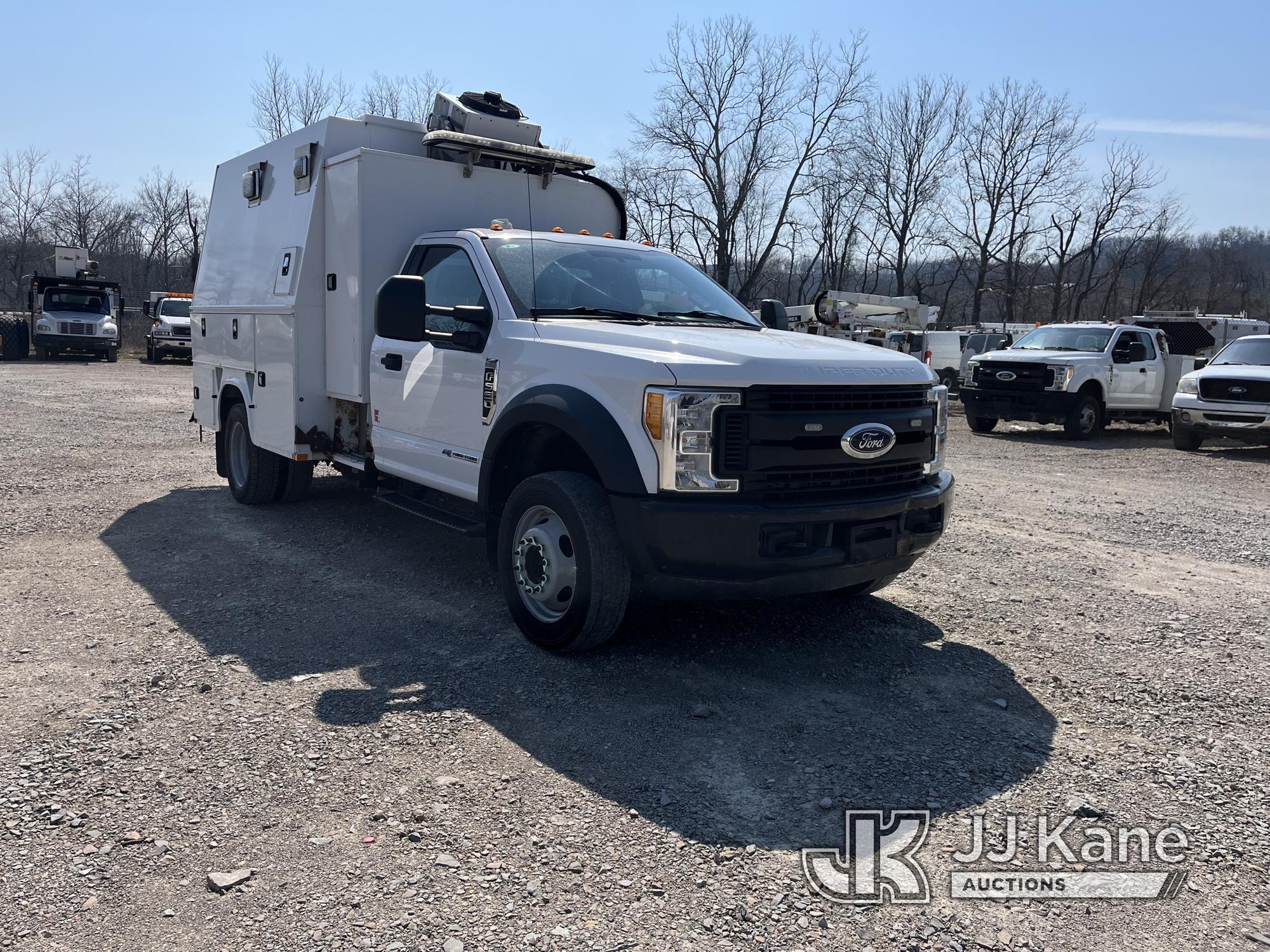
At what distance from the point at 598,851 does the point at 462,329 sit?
330 cm

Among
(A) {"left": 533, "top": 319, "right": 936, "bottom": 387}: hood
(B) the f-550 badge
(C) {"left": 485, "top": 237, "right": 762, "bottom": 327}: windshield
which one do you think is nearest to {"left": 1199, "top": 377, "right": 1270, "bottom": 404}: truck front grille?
(C) {"left": 485, "top": 237, "right": 762, "bottom": 327}: windshield

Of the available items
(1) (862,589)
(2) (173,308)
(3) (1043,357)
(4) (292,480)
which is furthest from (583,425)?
(2) (173,308)

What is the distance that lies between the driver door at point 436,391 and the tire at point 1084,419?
13.5m

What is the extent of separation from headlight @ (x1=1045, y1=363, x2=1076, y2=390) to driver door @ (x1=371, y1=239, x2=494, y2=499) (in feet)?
43.6

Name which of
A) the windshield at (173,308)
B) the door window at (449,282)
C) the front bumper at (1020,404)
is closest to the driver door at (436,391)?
the door window at (449,282)

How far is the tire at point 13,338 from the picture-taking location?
30.6m

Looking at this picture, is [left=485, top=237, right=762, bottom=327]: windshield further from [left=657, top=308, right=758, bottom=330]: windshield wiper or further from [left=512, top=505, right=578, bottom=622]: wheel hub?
[left=512, top=505, right=578, bottom=622]: wheel hub

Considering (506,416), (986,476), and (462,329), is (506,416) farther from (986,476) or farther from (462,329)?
(986,476)

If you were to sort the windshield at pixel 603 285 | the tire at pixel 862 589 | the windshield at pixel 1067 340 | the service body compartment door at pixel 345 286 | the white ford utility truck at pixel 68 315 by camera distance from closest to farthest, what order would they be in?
the windshield at pixel 603 285
the tire at pixel 862 589
the service body compartment door at pixel 345 286
the windshield at pixel 1067 340
the white ford utility truck at pixel 68 315

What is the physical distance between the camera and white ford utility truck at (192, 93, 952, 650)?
4191mm

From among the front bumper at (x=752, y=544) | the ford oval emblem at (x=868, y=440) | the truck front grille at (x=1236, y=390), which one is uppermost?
the truck front grille at (x=1236, y=390)

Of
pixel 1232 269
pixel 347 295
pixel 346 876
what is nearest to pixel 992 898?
pixel 346 876

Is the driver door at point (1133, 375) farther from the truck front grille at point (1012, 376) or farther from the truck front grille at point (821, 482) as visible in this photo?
the truck front grille at point (821, 482)

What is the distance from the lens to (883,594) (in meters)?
5.96
